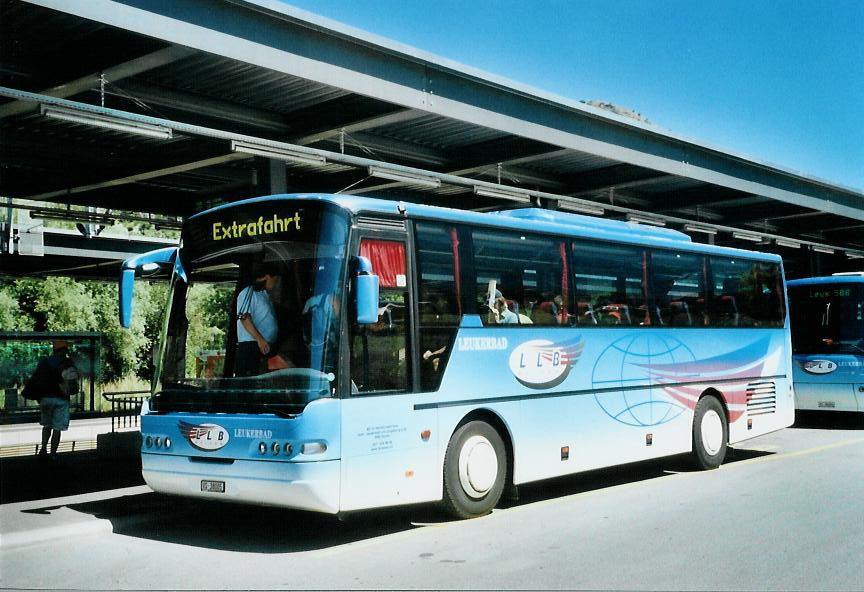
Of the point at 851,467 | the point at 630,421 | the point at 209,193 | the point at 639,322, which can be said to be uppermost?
the point at 209,193

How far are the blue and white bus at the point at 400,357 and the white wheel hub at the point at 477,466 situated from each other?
20mm

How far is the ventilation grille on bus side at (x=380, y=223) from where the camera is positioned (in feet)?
28.8

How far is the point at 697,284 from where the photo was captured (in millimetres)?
13711

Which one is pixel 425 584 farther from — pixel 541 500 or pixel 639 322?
pixel 639 322

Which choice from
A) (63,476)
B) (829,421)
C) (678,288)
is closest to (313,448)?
(678,288)

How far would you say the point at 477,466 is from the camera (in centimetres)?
972

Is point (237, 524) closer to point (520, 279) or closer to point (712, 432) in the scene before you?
point (520, 279)

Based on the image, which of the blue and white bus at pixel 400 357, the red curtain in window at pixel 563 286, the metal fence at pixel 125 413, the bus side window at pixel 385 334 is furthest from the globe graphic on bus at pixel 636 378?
the metal fence at pixel 125 413

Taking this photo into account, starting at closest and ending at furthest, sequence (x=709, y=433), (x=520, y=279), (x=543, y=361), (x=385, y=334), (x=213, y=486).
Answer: (x=213, y=486), (x=385, y=334), (x=520, y=279), (x=543, y=361), (x=709, y=433)

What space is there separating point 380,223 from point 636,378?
4824 millimetres

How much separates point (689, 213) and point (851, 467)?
13.9 meters

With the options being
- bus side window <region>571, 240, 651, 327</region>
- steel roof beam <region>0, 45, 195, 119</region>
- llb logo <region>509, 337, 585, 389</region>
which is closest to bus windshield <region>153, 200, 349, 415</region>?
llb logo <region>509, 337, 585, 389</region>

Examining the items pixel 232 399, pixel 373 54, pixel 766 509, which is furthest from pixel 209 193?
pixel 766 509

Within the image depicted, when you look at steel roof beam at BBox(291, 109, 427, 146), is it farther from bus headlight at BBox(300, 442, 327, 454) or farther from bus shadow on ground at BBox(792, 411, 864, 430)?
bus shadow on ground at BBox(792, 411, 864, 430)
